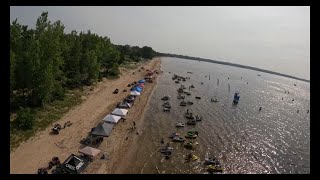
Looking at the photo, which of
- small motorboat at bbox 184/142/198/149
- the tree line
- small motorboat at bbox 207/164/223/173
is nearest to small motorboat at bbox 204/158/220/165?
small motorboat at bbox 207/164/223/173

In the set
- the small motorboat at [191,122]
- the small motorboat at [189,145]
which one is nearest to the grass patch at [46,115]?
the small motorboat at [189,145]

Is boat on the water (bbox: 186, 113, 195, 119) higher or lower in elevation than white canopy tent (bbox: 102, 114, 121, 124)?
lower

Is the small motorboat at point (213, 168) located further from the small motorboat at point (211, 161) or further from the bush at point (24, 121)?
the bush at point (24, 121)

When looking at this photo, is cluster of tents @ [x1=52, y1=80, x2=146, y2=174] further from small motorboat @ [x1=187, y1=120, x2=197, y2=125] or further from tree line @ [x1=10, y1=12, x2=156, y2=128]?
small motorboat @ [x1=187, y1=120, x2=197, y2=125]

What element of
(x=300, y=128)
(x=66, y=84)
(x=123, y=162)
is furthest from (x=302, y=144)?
(x=66, y=84)

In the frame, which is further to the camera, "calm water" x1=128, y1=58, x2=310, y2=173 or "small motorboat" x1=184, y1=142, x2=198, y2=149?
"small motorboat" x1=184, y1=142, x2=198, y2=149
